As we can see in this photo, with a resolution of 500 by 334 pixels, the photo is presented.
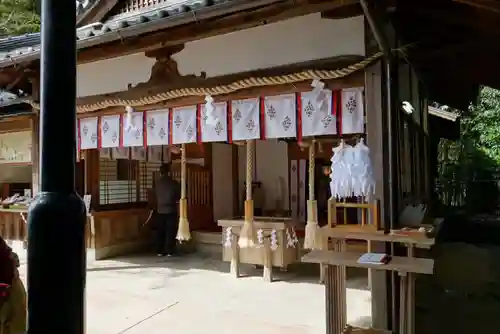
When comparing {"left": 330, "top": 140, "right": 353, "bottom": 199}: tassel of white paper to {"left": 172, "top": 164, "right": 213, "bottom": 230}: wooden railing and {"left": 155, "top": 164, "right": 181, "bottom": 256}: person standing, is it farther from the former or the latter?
{"left": 172, "top": 164, "right": 213, "bottom": 230}: wooden railing

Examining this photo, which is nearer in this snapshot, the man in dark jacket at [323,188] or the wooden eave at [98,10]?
the wooden eave at [98,10]

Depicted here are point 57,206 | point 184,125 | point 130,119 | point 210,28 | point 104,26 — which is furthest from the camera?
point 130,119

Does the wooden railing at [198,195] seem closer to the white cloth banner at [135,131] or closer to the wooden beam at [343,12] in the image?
the white cloth banner at [135,131]

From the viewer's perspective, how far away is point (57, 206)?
3.66ft

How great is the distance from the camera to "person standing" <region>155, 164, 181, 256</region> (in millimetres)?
9539

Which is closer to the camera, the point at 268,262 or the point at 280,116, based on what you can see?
the point at 280,116

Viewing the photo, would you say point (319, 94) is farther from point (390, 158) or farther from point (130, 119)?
point (130, 119)

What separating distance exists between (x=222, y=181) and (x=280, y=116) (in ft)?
18.9

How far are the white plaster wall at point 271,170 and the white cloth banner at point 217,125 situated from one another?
16.5 ft

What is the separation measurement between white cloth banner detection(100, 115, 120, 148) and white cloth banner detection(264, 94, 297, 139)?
9.07ft

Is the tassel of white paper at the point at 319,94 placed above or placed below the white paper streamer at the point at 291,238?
above

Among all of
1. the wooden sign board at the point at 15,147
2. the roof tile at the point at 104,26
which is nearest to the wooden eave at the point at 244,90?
the roof tile at the point at 104,26

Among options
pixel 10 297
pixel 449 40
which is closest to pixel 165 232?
pixel 449 40

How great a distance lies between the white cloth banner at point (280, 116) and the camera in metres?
5.68
